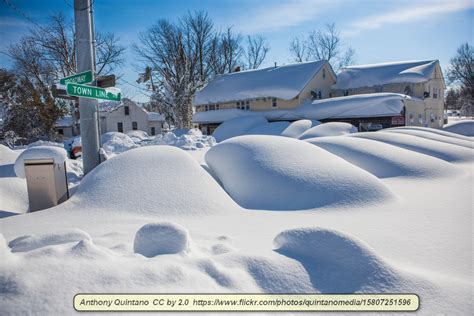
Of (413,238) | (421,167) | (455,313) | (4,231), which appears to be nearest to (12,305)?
(4,231)

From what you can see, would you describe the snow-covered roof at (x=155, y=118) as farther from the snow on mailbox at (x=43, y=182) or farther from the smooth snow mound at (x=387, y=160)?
the snow on mailbox at (x=43, y=182)

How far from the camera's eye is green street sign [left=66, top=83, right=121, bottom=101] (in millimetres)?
4555

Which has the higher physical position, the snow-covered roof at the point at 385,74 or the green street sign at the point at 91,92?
the snow-covered roof at the point at 385,74

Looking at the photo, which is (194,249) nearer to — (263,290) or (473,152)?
(263,290)

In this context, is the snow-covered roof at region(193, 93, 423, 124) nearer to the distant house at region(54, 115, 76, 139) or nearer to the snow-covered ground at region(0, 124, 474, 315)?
the snow-covered ground at region(0, 124, 474, 315)

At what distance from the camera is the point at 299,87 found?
910 inches

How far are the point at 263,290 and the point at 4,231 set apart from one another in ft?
10.8

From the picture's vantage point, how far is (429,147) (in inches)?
342

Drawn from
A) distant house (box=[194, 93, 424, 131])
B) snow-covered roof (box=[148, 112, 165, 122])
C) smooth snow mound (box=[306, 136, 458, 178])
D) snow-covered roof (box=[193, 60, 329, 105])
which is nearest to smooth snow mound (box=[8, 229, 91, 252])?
smooth snow mound (box=[306, 136, 458, 178])

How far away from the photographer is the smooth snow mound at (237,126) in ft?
66.0

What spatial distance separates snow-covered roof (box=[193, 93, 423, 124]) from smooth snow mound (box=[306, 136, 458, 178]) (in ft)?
41.0

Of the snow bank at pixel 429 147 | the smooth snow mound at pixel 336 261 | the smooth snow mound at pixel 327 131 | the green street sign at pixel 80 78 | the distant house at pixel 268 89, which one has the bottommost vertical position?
the smooth snow mound at pixel 336 261

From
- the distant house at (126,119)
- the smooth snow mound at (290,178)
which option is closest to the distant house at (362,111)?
Result: the smooth snow mound at (290,178)

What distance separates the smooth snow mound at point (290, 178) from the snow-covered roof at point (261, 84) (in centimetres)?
1809
